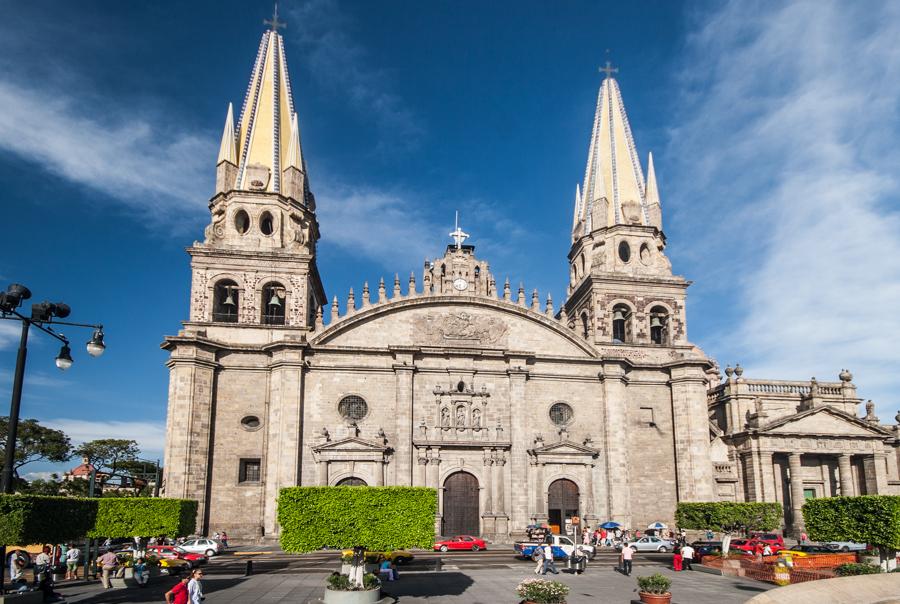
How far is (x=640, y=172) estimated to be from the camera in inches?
2062

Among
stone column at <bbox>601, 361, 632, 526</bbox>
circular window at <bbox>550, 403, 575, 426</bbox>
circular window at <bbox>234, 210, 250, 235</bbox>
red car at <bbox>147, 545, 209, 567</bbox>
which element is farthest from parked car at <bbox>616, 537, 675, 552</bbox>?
circular window at <bbox>234, 210, 250, 235</bbox>

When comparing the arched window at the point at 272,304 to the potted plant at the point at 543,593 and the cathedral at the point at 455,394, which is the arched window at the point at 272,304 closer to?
the cathedral at the point at 455,394

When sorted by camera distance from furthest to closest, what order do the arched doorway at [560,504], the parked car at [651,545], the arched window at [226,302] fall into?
1. the arched window at [226,302]
2. the arched doorway at [560,504]
3. the parked car at [651,545]

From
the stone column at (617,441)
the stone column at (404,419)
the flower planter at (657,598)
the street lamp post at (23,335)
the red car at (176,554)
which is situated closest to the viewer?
the street lamp post at (23,335)

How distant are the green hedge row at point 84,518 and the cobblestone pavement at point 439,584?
7.77 ft

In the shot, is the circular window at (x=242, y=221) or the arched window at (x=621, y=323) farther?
the arched window at (x=621, y=323)

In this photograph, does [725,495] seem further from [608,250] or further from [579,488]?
[608,250]

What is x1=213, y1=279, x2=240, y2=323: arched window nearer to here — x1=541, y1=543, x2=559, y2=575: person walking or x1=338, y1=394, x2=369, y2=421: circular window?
x1=338, y1=394, x2=369, y2=421: circular window

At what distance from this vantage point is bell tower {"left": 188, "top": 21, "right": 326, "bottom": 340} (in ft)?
143

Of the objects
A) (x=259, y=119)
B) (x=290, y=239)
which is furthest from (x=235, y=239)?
(x=259, y=119)

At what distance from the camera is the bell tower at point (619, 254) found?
47.7m

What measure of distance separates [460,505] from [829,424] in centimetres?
2531

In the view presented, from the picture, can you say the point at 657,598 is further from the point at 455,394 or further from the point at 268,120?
the point at 268,120

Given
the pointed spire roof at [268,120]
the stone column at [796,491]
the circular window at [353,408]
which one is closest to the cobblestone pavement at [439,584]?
the circular window at [353,408]
